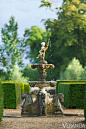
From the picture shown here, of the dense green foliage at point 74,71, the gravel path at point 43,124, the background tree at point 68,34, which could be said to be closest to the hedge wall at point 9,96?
the gravel path at point 43,124

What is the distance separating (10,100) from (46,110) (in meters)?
4.55

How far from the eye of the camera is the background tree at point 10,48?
44.8 meters

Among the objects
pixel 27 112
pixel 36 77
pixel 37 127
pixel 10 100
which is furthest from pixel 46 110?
pixel 36 77

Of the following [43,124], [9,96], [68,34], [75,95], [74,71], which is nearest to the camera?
[43,124]

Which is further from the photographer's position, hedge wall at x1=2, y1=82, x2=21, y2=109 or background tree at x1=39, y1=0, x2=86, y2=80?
background tree at x1=39, y1=0, x2=86, y2=80

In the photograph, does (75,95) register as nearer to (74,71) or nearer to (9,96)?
(9,96)

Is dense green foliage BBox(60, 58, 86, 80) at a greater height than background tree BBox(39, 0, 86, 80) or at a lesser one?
lesser

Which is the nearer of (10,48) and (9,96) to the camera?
(9,96)


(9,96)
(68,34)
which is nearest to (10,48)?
(68,34)

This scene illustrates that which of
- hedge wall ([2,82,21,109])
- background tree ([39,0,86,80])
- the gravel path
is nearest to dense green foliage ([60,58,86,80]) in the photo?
background tree ([39,0,86,80])

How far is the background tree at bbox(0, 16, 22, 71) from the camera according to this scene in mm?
44812

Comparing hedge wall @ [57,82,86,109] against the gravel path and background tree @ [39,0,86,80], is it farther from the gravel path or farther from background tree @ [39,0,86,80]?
background tree @ [39,0,86,80]

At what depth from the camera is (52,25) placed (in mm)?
39750

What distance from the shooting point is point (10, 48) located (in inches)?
1769
